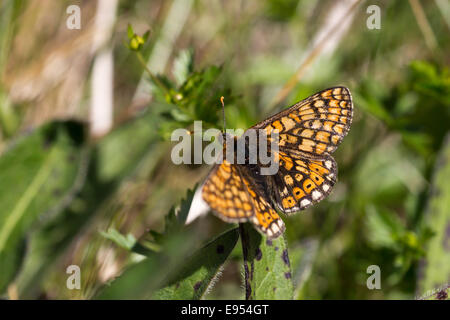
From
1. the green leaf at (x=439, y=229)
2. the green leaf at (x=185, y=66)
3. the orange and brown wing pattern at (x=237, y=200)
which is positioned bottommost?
the green leaf at (x=439, y=229)

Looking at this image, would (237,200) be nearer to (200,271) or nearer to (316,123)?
(200,271)

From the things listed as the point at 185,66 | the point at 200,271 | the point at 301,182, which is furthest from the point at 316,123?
the point at 200,271

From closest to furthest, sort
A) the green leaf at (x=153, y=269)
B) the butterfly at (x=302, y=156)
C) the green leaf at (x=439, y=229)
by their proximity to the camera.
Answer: the green leaf at (x=153, y=269) < the butterfly at (x=302, y=156) < the green leaf at (x=439, y=229)

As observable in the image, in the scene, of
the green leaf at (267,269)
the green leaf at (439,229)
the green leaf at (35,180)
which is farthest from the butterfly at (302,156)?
the green leaf at (35,180)

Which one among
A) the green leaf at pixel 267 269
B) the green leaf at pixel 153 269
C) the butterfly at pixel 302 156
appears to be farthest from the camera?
the butterfly at pixel 302 156

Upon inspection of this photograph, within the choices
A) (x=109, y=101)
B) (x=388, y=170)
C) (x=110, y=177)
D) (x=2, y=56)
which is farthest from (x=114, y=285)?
(x=388, y=170)

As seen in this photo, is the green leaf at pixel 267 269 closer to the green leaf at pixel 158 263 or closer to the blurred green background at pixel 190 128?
the blurred green background at pixel 190 128

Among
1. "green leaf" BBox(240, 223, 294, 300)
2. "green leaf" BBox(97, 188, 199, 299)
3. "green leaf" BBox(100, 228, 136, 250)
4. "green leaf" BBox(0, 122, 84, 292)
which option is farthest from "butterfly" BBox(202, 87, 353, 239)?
"green leaf" BBox(0, 122, 84, 292)
